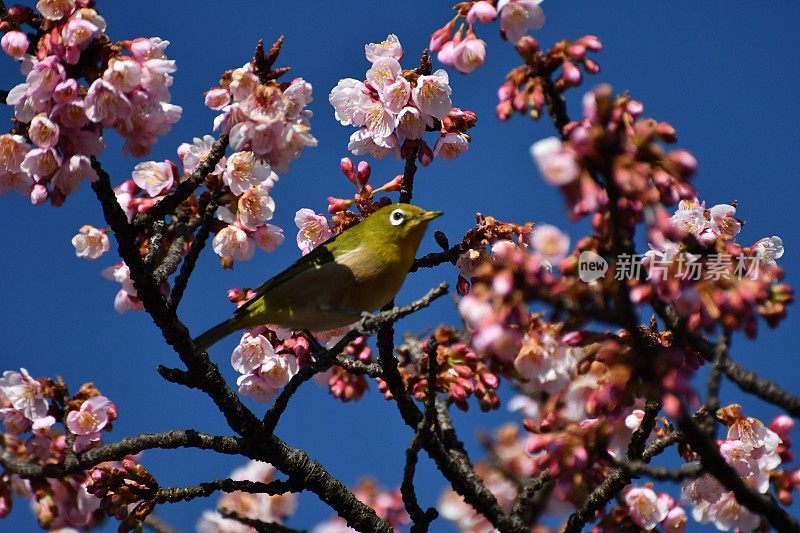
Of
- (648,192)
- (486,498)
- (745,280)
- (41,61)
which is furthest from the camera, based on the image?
(486,498)

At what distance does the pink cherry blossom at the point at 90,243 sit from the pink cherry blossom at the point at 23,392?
0.80 metres

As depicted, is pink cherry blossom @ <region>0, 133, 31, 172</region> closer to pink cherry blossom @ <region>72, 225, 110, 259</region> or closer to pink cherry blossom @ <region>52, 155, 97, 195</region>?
pink cherry blossom @ <region>52, 155, 97, 195</region>

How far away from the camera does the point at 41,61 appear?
399 cm

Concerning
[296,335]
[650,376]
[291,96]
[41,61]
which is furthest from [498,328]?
[296,335]

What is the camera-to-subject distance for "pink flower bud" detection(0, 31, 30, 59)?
4.09 m

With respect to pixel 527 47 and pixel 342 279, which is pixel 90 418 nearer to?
pixel 342 279

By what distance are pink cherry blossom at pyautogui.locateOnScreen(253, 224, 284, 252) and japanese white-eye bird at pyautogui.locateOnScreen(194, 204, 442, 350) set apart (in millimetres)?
399

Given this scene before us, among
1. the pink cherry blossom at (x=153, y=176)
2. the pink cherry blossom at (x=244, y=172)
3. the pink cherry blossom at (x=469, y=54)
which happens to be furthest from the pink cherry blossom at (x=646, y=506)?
the pink cherry blossom at (x=153, y=176)

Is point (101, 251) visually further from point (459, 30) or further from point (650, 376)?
point (650, 376)

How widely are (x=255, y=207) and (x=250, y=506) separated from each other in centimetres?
244

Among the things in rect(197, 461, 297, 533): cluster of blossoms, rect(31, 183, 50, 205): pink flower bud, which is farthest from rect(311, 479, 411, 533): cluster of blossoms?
rect(31, 183, 50, 205): pink flower bud

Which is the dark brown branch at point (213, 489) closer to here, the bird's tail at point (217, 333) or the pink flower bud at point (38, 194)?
the bird's tail at point (217, 333)

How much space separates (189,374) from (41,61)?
5.58ft

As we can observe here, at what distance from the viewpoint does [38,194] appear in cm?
416
